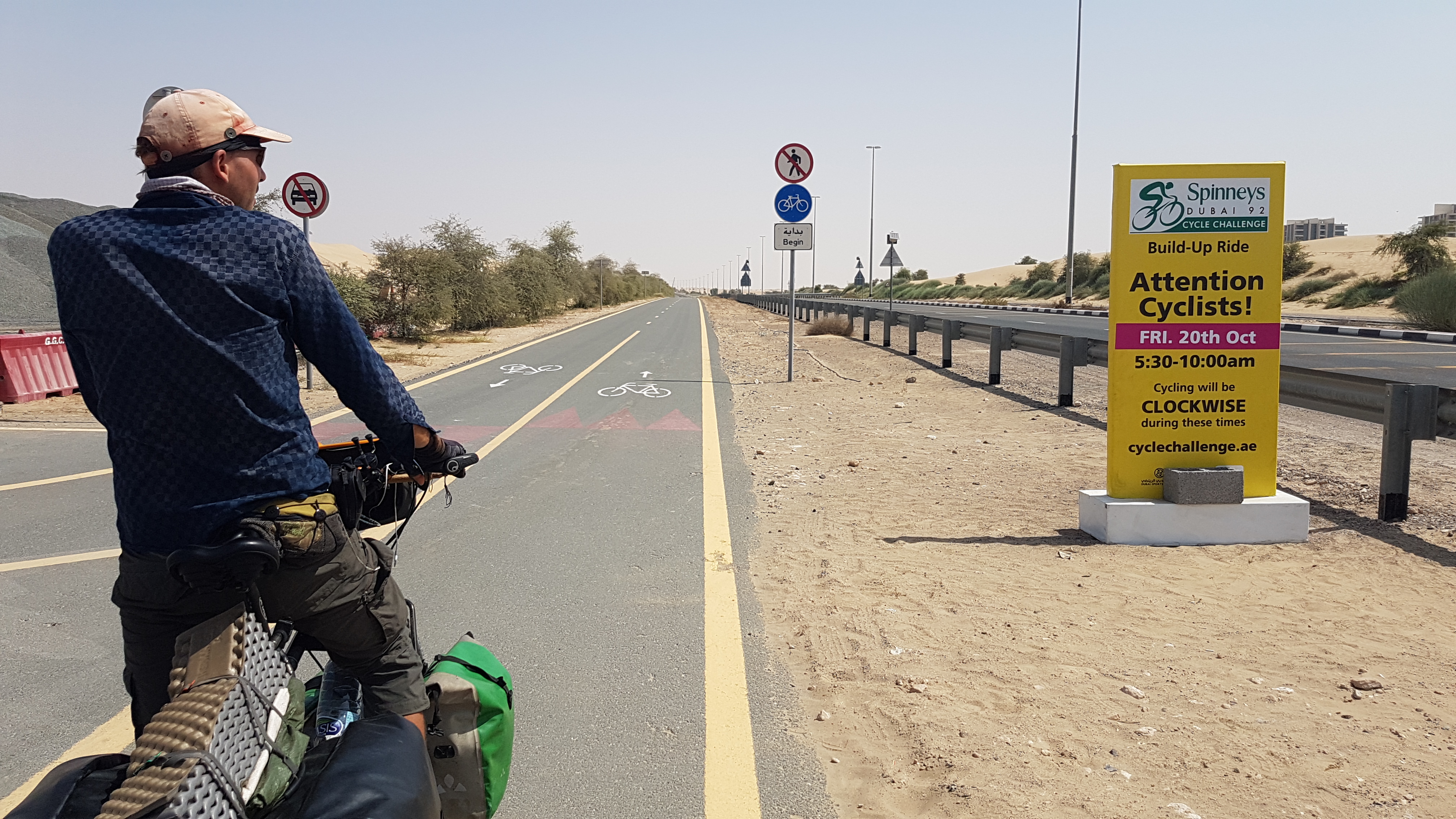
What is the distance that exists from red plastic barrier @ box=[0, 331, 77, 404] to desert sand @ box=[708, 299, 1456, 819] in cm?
1050

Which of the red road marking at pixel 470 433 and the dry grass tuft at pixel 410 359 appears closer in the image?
the red road marking at pixel 470 433

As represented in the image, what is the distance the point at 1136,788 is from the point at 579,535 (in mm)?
3956

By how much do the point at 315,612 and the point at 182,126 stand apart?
1079 mm

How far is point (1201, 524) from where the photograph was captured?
6230 millimetres

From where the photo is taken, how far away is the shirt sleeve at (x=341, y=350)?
2146 millimetres

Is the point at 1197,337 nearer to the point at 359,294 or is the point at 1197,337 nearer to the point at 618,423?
the point at 618,423

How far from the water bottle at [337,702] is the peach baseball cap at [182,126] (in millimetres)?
1216

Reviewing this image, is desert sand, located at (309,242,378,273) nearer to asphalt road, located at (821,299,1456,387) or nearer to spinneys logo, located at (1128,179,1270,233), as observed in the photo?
asphalt road, located at (821,299,1456,387)

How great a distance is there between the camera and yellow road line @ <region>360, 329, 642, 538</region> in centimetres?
620

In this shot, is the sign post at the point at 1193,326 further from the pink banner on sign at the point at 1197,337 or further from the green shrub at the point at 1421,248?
the green shrub at the point at 1421,248

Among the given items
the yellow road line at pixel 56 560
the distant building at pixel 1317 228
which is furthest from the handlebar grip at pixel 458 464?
the distant building at pixel 1317 228

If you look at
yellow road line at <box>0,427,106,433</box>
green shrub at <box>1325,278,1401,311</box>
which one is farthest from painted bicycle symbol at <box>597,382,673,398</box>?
green shrub at <box>1325,278,1401,311</box>

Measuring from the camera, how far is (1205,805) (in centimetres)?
310

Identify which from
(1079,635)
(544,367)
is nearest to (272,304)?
(1079,635)
